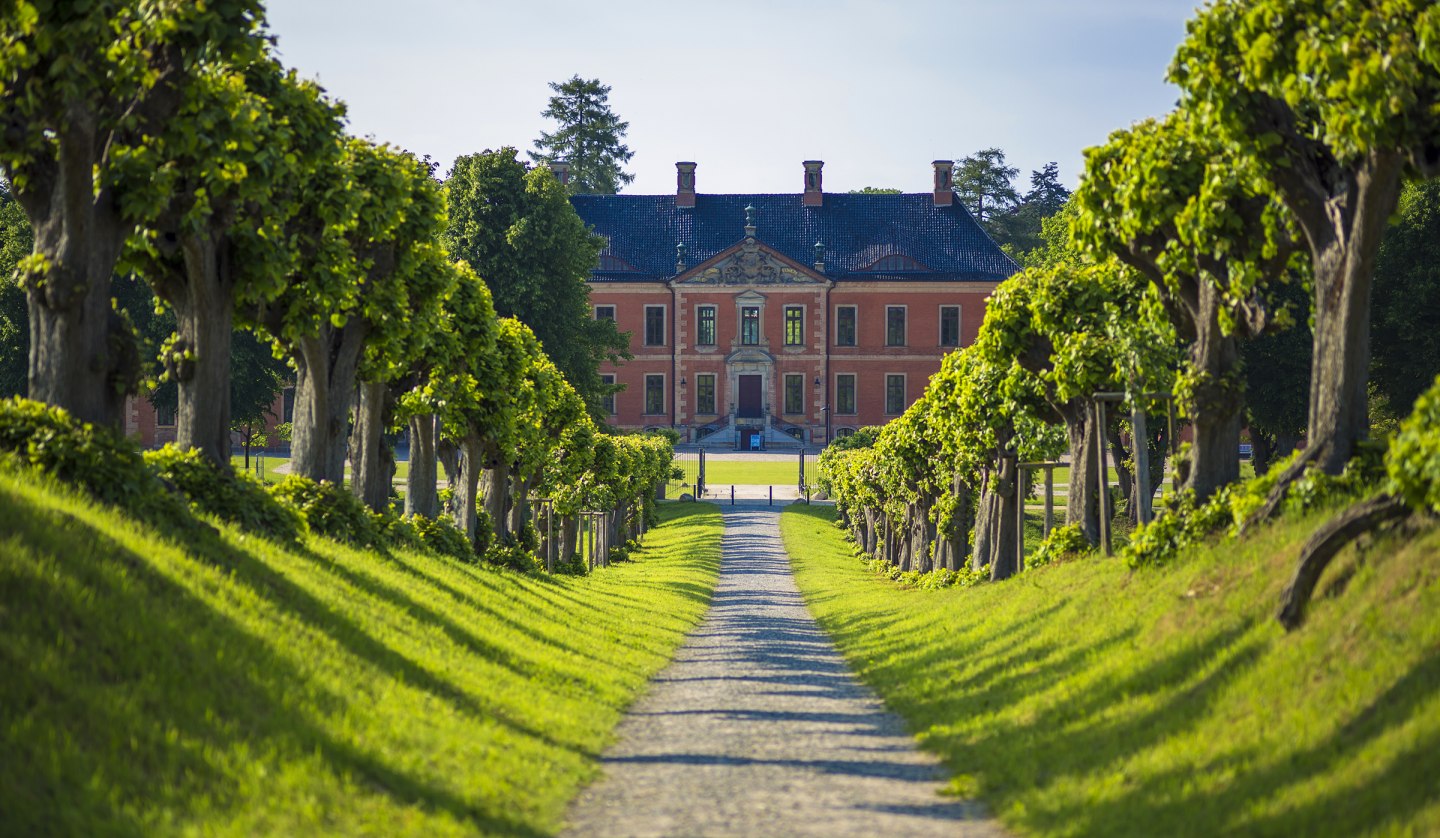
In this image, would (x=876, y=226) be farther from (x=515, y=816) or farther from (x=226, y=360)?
(x=515, y=816)

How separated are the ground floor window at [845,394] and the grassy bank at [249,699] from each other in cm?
7398

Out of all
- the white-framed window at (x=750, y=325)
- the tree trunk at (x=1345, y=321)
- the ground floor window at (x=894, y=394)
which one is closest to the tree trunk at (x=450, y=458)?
the tree trunk at (x=1345, y=321)

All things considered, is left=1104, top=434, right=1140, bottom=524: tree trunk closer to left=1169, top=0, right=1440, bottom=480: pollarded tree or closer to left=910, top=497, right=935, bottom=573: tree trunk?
left=910, top=497, right=935, bottom=573: tree trunk

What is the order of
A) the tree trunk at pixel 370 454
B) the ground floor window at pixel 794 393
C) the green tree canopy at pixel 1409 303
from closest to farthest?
1. the tree trunk at pixel 370 454
2. the green tree canopy at pixel 1409 303
3. the ground floor window at pixel 794 393

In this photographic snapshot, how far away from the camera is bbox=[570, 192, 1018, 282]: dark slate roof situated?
88.4 meters

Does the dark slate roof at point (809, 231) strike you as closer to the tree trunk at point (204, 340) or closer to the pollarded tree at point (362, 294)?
the pollarded tree at point (362, 294)

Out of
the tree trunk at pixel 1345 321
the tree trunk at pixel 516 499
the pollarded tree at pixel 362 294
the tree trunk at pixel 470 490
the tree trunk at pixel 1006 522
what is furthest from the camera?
the tree trunk at pixel 516 499

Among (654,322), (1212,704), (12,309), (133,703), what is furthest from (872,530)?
(654,322)

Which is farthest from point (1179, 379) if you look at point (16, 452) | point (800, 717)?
point (16, 452)

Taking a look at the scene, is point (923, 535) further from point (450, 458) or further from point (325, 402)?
point (325, 402)

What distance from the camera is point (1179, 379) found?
16.0m

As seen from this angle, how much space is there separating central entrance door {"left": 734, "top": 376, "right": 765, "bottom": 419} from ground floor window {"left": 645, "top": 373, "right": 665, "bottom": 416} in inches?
162

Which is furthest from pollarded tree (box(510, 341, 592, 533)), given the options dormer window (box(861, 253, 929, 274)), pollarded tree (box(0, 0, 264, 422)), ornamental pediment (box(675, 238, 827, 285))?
dormer window (box(861, 253, 929, 274))

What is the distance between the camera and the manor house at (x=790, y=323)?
287 ft
